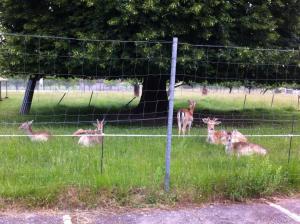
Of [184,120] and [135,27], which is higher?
[135,27]

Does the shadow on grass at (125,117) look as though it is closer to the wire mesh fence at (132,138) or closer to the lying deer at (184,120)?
the wire mesh fence at (132,138)

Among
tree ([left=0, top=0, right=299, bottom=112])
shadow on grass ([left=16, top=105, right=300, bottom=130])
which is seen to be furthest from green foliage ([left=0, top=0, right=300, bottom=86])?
shadow on grass ([left=16, top=105, right=300, bottom=130])

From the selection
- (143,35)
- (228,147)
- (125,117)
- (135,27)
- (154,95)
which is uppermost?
(135,27)

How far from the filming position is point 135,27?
49.0ft

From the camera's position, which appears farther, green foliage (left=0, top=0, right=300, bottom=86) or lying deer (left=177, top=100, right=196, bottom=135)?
lying deer (left=177, top=100, right=196, bottom=135)

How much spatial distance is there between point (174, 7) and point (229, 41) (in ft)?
8.73

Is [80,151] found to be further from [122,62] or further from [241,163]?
[122,62]

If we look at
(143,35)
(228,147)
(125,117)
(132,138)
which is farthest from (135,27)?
(228,147)

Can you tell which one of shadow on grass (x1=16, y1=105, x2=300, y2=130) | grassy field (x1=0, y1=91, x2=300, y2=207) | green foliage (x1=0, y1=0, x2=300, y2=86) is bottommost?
shadow on grass (x1=16, y1=105, x2=300, y2=130)

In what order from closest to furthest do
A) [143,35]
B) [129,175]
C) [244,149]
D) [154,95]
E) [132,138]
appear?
[129,175] → [244,149] → [132,138] → [143,35] → [154,95]

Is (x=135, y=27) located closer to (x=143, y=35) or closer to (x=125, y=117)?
(x=143, y=35)

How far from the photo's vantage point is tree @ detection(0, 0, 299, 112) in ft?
46.3

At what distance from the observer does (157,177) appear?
752 cm

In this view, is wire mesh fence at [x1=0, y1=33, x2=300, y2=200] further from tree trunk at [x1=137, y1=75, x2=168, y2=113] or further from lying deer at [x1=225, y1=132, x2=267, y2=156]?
lying deer at [x1=225, y1=132, x2=267, y2=156]
